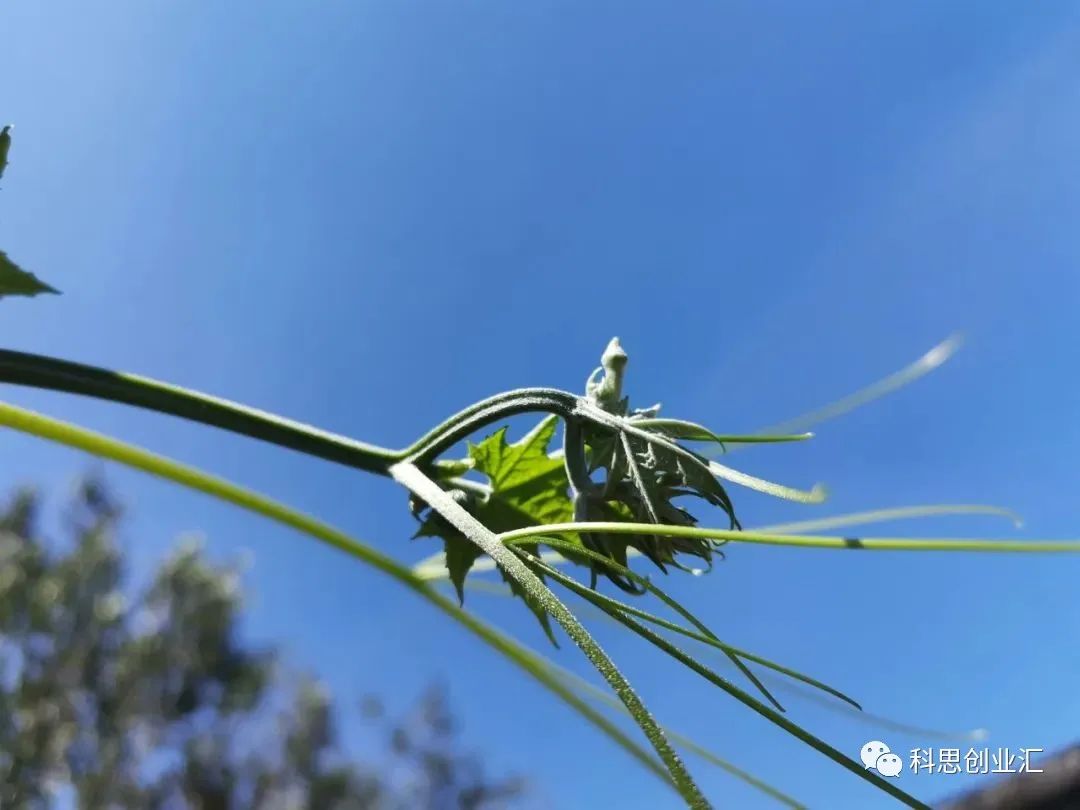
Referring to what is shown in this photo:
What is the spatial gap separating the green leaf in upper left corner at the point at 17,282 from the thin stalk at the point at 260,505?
0.15ft

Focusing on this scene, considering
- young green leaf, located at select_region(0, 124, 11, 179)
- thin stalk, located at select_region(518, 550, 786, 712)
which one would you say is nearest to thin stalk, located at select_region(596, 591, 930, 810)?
thin stalk, located at select_region(518, 550, 786, 712)

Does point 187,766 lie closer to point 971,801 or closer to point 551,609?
point 971,801

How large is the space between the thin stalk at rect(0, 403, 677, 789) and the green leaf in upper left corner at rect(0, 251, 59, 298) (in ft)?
0.15

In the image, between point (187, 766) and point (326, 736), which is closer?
point (187, 766)

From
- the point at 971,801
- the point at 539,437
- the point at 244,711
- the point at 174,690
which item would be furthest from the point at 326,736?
the point at 539,437

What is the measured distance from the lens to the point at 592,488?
31 cm

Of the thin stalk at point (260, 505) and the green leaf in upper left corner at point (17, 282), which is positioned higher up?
the green leaf in upper left corner at point (17, 282)

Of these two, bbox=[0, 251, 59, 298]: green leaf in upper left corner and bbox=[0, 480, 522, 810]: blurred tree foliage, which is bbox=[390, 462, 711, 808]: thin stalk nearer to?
bbox=[0, 251, 59, 298]: green leaf in upper left corner

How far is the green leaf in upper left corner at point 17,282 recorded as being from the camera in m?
0.30

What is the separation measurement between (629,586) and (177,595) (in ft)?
25.2

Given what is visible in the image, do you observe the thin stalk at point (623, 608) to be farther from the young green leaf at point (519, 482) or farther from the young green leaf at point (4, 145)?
the young green leaf at point (4, 145)

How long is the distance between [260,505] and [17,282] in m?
0.11

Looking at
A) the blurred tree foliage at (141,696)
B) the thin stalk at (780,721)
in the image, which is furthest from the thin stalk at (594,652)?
the blurred tree foliage at (141,696)

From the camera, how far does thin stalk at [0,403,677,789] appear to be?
0.90ft
